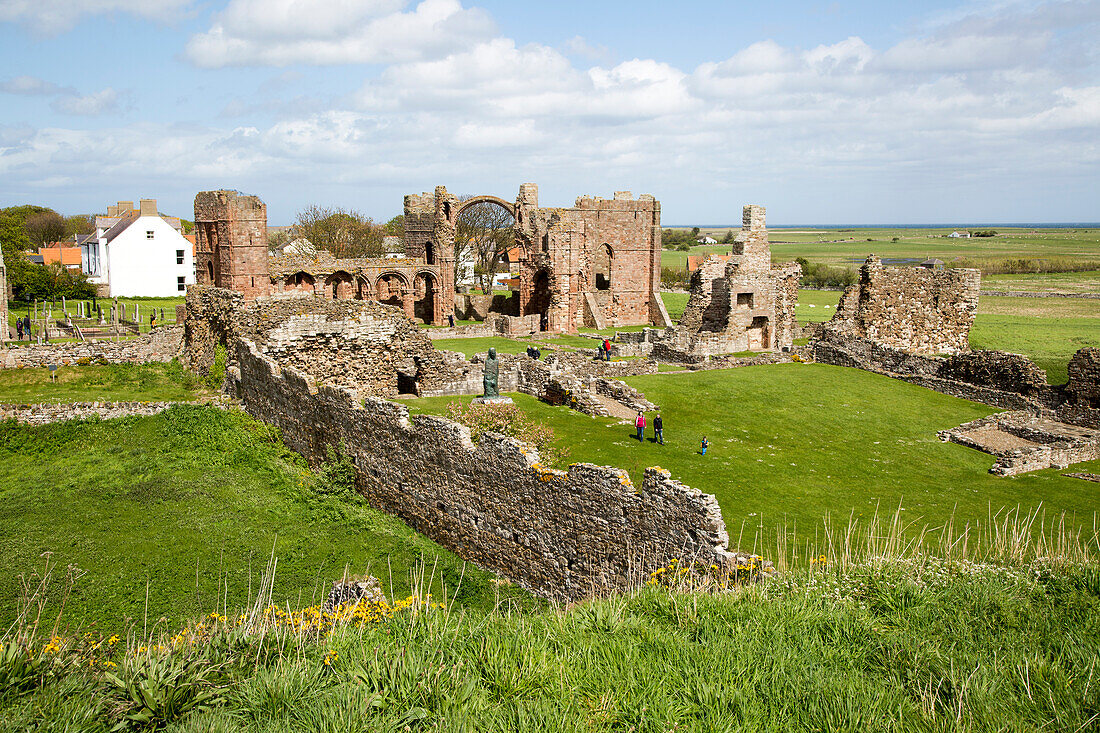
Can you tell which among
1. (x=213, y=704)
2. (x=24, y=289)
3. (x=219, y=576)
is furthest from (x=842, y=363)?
(x=24, y=289)

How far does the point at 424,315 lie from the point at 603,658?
4674 centimetres

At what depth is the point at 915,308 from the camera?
107ft

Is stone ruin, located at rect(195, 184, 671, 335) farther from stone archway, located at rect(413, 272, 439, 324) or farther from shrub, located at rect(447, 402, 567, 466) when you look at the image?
shrub, located at rect(447, 402, 567, 466)

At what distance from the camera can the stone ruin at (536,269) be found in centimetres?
4575

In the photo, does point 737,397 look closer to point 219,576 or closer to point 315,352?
point 315,352

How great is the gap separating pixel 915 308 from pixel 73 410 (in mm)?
31376

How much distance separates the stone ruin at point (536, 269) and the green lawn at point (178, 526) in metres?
26.1

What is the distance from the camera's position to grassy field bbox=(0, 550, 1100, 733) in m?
4.75

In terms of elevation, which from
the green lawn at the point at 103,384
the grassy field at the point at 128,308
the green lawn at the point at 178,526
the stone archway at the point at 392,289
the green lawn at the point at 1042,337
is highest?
the stone archway at the point at 392,289

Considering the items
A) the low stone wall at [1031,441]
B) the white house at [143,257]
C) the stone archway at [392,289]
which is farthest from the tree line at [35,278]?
the low stone wall at [1031,441]

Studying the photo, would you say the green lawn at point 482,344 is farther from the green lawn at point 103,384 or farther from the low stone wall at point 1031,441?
the low stone wall at point 1031,441

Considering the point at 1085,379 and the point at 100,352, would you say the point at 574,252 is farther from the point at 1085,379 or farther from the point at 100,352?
the point at 1085,379

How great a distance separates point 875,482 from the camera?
15.8 metres

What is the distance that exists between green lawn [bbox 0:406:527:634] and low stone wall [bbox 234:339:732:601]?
506 mm
